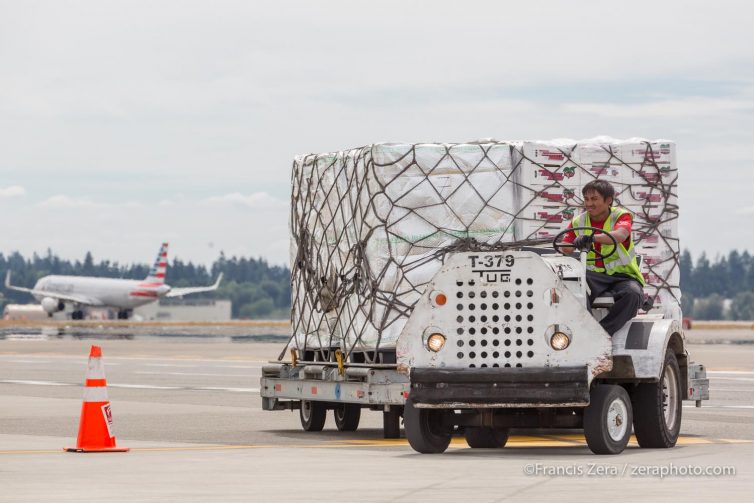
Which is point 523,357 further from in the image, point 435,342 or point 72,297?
point 72,297

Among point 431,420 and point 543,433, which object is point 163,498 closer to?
point 431,420

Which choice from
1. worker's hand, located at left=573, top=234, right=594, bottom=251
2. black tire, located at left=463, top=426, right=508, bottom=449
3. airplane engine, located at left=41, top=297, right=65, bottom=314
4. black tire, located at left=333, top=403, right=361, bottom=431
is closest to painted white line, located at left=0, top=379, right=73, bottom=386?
black tire, located at left=333, top=403, right=361, bottom=431

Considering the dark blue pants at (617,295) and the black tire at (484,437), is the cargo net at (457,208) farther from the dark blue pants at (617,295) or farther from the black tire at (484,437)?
the dark blue pants at (617,295)

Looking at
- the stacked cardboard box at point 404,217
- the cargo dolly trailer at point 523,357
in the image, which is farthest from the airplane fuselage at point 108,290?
the cargo dolly trailer at point 523,357

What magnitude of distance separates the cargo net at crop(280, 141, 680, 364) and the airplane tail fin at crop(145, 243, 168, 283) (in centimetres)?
10713

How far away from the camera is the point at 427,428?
13195 mm

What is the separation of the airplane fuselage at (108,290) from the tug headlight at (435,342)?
111714 mm

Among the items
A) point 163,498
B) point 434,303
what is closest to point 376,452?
point 434,303

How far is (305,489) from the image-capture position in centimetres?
1005

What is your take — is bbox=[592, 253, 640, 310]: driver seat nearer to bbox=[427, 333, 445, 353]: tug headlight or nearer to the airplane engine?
bbox=[427, 333, 445, 353]: tug headlight

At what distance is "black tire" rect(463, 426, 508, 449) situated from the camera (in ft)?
46.5

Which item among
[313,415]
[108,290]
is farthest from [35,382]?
[108,290]

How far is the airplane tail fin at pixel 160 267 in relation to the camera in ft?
402

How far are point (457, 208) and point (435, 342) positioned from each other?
3.07 meters
